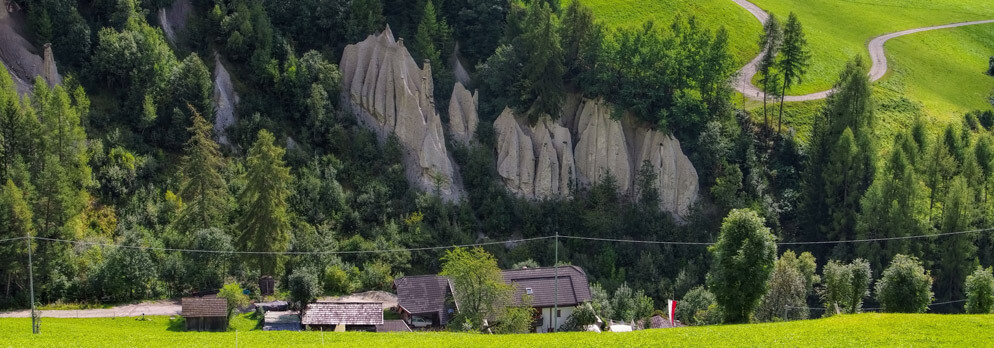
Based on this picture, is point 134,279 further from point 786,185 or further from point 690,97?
point 786,185

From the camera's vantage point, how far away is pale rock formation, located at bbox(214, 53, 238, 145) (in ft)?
212

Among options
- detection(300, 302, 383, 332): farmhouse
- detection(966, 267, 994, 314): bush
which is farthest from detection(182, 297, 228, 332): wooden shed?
detection(966, 267, 994, 314): bush

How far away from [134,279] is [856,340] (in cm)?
3599

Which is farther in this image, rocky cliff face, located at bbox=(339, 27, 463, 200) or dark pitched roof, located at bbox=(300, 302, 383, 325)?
rocky cliff face, located at bbox=(339, 27, 463, 200)

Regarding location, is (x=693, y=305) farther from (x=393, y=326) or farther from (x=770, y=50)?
(x=770, y=50)

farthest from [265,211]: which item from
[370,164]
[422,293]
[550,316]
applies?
[550,316]

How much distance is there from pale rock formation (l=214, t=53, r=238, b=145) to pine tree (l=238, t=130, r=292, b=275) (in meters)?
7.22

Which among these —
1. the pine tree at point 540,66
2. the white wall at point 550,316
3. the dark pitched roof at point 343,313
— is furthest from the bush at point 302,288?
the pine tree at point 540,66

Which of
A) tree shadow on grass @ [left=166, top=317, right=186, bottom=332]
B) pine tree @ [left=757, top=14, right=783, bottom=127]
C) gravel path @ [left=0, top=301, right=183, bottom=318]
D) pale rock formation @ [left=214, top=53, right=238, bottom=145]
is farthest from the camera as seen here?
pine tree @ [left=757, top=14, right=783, bottom=127]

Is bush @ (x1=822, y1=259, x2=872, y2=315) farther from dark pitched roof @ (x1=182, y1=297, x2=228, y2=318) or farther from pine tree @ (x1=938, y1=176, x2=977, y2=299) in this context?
dark pitched roof @ (x1=182, y1=297, x2=228, y2=318)

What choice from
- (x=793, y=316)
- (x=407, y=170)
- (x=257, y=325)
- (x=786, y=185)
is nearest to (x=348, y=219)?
(x=407, y=170)

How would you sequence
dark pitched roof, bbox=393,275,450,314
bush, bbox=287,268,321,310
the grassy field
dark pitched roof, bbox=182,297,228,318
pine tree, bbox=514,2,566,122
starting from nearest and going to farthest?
1. the grassy field
2. dark pitched roof, bbox=182,297,228,318
3. bush, bbox=287,268,321,310
4. dark pitched roof, bbox=393,275,450,314
5. pine tree, bbox=514,2,566,122

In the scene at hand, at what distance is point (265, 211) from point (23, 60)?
18149 millimetres

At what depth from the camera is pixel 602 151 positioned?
69.4 meters
